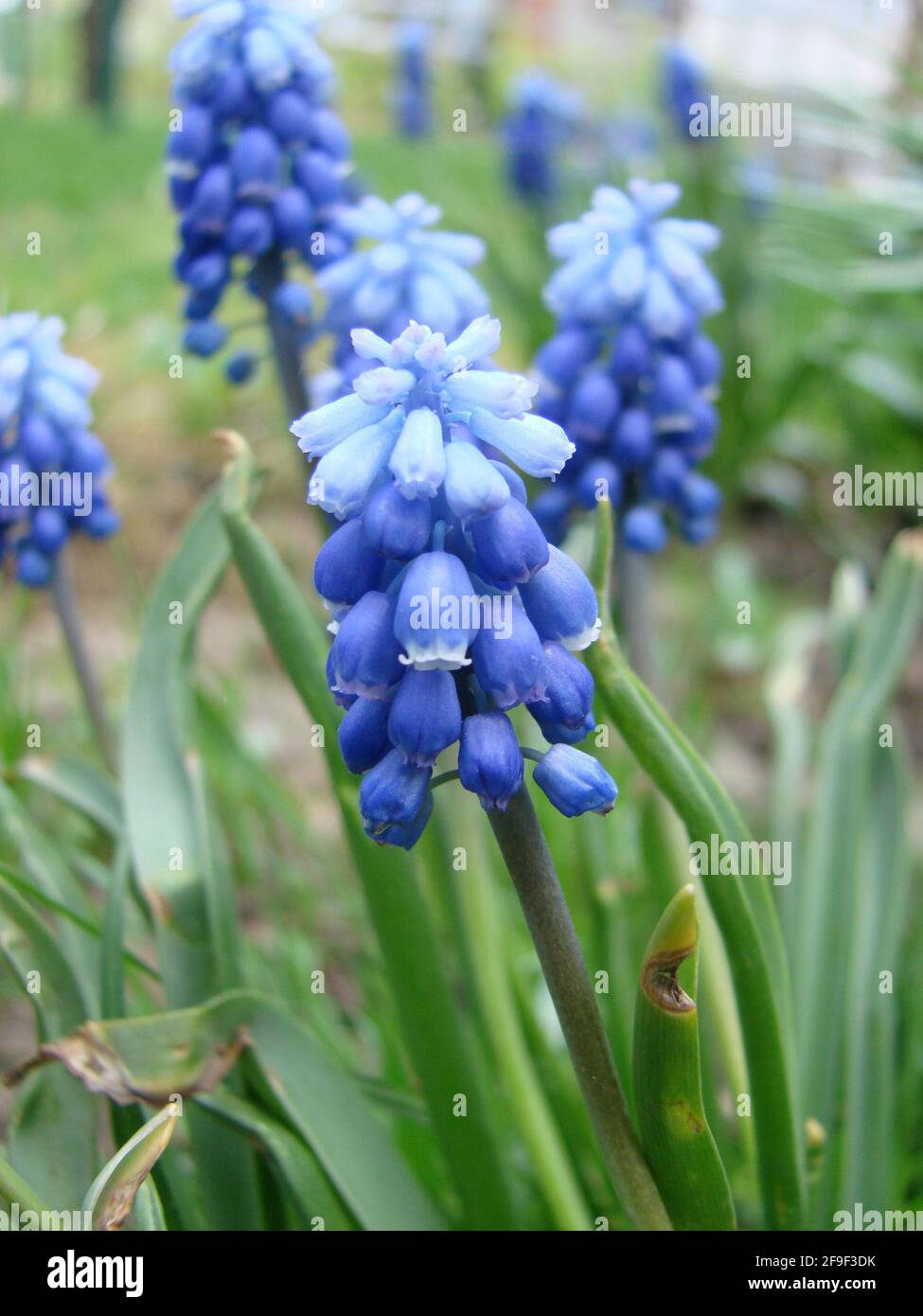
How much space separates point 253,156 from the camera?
2.39 m

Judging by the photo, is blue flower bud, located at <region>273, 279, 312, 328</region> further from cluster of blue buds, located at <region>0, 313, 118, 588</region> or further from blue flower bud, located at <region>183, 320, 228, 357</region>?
cluster of blue buds, located at <region>0, 313, 118, 588</region>

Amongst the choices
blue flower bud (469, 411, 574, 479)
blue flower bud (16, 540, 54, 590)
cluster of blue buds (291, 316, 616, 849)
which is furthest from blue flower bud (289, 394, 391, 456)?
blue flower bud (16, 540, 54, 590)

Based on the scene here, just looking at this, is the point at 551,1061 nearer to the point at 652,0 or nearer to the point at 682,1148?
the point at 682,1148

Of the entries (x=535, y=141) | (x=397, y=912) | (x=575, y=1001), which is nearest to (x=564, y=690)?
(x=575, y=1001)

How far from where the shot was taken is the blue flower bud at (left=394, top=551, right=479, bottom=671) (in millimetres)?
1283

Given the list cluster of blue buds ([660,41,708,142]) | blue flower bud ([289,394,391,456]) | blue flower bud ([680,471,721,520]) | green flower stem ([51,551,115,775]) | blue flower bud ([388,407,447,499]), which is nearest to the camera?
blue flower bud ([388,407,447,499])

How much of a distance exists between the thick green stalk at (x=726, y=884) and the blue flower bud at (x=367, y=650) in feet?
1.55

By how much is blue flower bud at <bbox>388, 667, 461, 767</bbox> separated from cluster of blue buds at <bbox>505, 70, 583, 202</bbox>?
592cm

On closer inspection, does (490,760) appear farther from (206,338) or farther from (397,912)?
(206,338)

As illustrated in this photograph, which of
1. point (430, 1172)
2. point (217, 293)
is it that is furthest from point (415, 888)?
point (217, 293)

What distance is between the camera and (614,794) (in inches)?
57.9

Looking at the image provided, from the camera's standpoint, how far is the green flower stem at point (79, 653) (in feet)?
8.84

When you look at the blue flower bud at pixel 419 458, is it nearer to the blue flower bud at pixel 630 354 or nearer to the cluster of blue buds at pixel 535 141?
the blue flower bud at pixel 630 354
